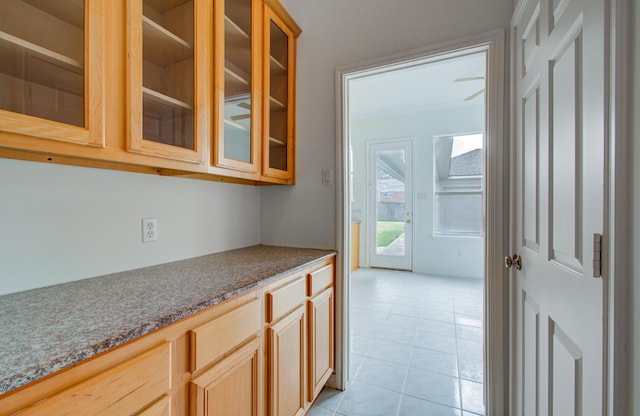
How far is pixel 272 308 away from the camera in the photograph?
1.23 metres

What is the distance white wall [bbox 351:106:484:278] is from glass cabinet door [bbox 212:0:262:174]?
367cm

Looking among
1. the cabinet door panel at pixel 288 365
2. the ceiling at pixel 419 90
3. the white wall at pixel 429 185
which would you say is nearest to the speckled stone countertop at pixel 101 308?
the cabinet door panel at pixel 288 365

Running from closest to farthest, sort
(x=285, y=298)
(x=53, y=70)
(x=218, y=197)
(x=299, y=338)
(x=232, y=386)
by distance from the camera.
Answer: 1. (x=53, y=70)
2. (x=232, y=386)
3. (x=285, y=298)
4. (x=299, y=338)
5. (x=218, y=197)

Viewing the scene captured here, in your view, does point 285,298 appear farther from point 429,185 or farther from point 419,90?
point 429,185

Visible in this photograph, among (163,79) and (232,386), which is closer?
(232,386)

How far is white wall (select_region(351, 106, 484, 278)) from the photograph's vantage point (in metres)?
4.42

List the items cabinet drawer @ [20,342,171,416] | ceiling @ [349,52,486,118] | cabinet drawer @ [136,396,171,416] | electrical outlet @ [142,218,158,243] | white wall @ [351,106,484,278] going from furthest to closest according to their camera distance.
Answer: white wall @ [351,106,484,278] → ceiling @ [349,52,486,118] → electrical outlet @ [142,218,158,243] → cabinet drawer @ [136,396,171,416] → cabinet drawer @ [20,342,171,416]

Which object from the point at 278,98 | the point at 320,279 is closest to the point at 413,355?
the point at 320,279

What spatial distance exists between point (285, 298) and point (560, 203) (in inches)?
44.1

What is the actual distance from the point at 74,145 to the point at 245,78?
941 millimetres

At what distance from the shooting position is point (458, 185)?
4629 millimetres

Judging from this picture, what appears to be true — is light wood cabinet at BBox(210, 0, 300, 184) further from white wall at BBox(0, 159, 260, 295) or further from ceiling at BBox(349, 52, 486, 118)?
ceiling at BBox(349, 52, 486, 118)

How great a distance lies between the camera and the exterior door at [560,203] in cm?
71

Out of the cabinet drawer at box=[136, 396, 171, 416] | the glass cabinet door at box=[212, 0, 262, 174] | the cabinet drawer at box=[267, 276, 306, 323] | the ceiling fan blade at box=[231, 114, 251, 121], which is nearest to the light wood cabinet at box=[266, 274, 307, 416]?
the cabinet drawer at box=[267, 276, 306, 323]
